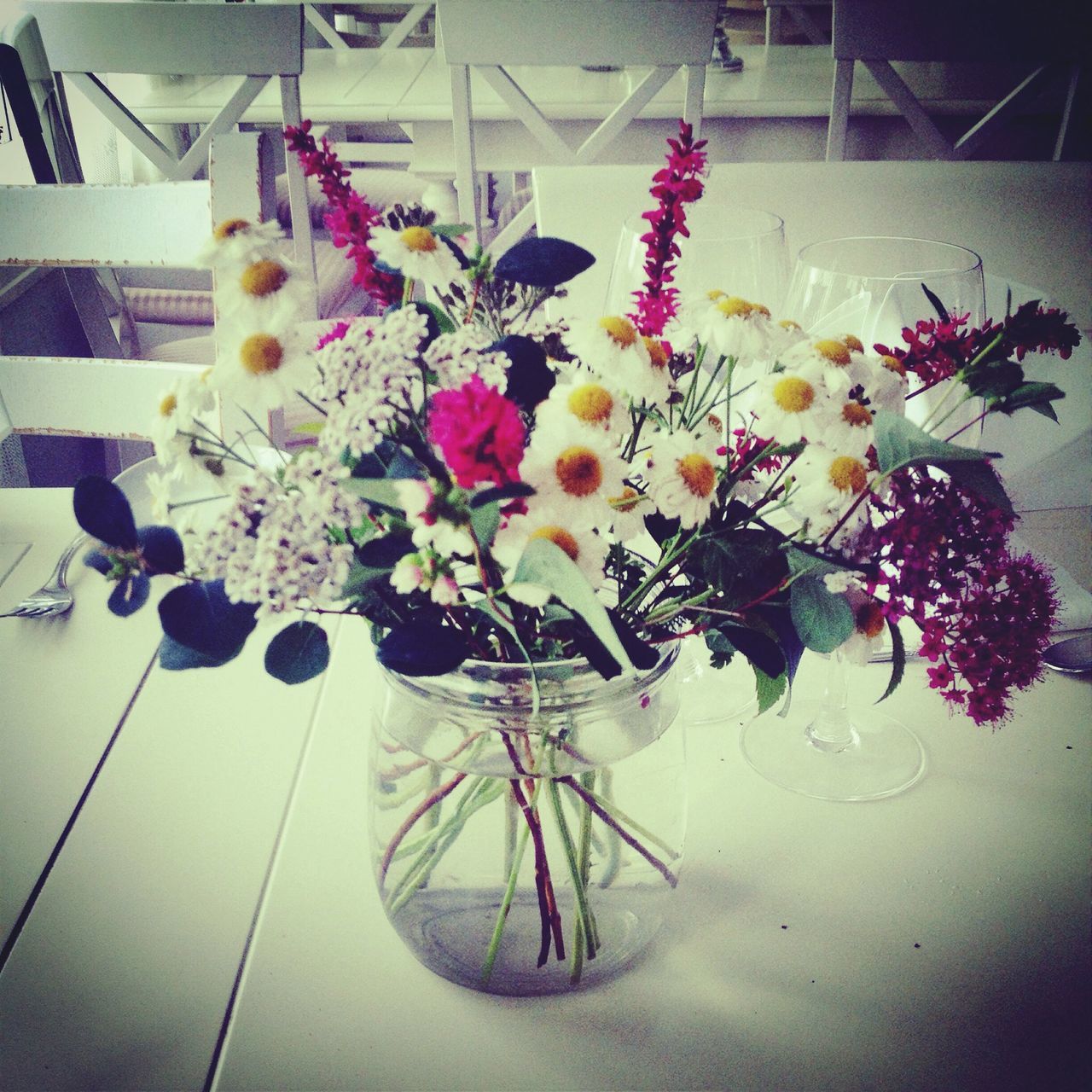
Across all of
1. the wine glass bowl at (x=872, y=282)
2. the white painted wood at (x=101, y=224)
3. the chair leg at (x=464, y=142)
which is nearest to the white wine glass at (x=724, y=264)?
the wine glass bowl at (x=872, y=282)

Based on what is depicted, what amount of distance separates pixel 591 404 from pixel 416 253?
0.09 metres

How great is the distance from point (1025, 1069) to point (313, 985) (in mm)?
323

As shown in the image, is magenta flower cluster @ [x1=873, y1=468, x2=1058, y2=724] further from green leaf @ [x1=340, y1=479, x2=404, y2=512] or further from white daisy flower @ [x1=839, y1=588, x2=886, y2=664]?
green leaf @ [x1=340, y1=479, x2=404, y2=512]

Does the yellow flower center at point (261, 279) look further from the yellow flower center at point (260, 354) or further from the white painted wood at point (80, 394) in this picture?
the white painted wood at point (80, 394)

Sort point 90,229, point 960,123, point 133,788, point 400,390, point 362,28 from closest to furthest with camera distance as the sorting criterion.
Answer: point 400,390 → point 133,788 → point 90,229 → point 960,123 → point 362,28

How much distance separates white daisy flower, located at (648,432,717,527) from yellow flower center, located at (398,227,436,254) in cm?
11

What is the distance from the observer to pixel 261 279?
0.30 metres

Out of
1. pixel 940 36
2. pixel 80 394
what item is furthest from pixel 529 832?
pixel 940 36

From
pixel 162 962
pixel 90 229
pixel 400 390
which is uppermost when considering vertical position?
pixel 400 390

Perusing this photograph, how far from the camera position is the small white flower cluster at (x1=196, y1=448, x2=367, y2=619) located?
268 millimetres

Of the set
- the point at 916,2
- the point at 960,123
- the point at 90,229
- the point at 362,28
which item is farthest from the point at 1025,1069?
Answer: the point at 362,28

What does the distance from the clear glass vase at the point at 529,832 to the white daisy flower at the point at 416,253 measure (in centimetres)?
16

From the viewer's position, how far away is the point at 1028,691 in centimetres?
60

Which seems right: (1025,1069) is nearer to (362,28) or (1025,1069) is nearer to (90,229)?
(90,229)
